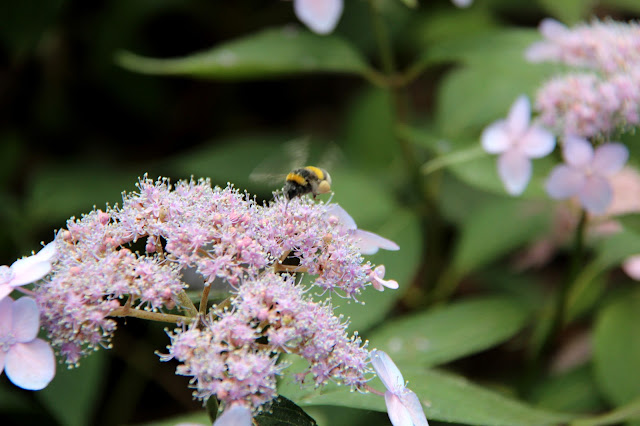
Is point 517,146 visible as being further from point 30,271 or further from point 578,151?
point 30,271

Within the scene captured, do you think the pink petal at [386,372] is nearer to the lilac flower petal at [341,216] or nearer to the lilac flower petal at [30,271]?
the lilac flower petal at [341,216]

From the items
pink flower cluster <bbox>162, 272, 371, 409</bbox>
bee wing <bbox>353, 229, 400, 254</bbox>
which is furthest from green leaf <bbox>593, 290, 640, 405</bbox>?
pink flower cluster <bbox>162, 272, 371, 409</bbox>

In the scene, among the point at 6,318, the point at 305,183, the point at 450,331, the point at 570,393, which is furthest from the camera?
the point at 570,393

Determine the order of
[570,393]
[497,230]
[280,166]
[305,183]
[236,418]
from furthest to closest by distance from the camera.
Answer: [497,230] → [570,393] → [280,166] → [305,183] → [236,418]

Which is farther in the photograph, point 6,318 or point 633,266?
point 633,266

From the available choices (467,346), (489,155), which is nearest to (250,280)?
(467,346)

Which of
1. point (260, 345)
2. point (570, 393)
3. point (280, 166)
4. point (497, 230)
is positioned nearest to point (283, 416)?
point (260, 345)

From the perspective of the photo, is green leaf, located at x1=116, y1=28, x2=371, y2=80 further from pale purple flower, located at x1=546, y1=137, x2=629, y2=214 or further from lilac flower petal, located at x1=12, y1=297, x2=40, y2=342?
lilac flower petal, located at x1=12, y1=297, x2=40, y2=342
